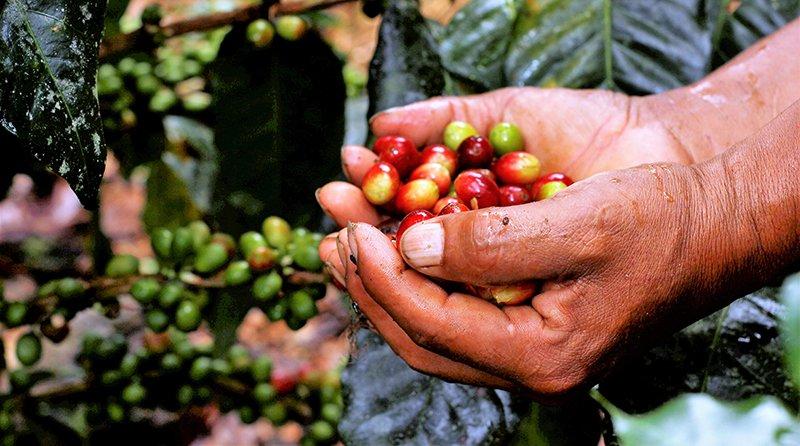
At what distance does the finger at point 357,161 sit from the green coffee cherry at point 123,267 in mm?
484

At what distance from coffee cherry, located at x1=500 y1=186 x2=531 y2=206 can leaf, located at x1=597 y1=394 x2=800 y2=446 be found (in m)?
0.81

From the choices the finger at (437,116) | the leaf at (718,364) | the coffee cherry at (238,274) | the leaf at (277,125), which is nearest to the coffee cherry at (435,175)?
the finger at (437,116)

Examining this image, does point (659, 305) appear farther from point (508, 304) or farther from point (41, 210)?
point (41, 210)

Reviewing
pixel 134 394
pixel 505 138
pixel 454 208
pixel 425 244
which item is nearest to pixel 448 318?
pixel 425 244

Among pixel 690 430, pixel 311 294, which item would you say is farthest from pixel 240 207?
pixel 690 430

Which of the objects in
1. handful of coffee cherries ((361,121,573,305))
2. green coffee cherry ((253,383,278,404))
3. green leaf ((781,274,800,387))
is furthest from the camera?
green coffee cherry ((253,383,278,404))

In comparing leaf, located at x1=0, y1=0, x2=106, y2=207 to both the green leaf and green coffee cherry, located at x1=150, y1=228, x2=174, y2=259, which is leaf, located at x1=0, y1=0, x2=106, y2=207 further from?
the green leaf

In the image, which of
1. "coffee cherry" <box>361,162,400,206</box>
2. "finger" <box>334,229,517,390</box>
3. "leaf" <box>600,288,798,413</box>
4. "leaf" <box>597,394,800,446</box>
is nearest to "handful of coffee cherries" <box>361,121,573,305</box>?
"coffee cherry" <box>361,162,400,206</box>

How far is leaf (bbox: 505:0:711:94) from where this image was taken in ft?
5.37

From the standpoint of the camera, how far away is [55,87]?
2.79ft

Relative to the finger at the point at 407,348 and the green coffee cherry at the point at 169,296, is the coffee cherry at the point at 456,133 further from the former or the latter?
the green coffee cherry at the point at 169,296

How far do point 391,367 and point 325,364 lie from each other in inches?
65.8

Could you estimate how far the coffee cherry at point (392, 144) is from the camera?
1.41 m

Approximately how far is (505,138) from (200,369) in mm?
838
